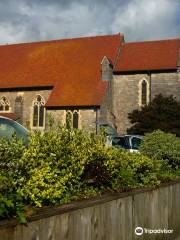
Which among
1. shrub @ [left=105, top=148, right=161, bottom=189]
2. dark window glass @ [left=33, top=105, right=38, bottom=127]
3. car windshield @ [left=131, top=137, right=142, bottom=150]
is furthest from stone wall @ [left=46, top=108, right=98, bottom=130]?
shrub @ [left=105, top=148, right=161, bottom=189]

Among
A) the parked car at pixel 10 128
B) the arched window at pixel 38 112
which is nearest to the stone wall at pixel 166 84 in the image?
the arched window at pixel 38 112

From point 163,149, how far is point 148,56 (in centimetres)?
3144

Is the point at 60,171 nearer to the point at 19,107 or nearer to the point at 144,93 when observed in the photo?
the point at 144,93

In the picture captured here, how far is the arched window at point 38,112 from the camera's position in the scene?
42.8 m

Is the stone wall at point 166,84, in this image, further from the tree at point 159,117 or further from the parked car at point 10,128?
the parked car at point 10,128

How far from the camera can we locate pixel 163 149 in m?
11.7

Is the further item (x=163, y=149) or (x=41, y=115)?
(x=41, y=115)

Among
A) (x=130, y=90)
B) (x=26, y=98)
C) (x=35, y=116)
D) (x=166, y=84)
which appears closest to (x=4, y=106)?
(x=26, y=98)

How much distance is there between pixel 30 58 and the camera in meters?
45.7

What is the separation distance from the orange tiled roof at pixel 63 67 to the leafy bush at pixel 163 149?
26359 mm

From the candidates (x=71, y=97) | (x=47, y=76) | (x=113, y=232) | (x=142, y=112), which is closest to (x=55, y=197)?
(x=113, y=232)

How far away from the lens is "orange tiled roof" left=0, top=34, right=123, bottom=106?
132ft

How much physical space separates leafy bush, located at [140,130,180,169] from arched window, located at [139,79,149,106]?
97.7 ft

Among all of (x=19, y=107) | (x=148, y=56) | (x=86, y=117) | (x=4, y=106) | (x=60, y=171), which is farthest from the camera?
(x=4, y=106)
